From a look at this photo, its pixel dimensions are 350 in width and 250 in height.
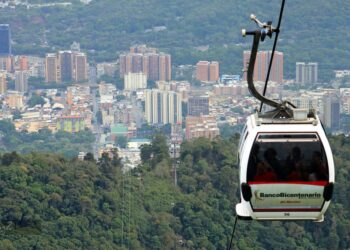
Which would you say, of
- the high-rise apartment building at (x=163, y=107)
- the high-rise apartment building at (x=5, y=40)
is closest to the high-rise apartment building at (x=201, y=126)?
the high-rise apartment building at (x=163, y=107)

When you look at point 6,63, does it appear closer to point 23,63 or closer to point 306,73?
point 23,63

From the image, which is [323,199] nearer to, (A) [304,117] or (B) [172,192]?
(A) [304,117]

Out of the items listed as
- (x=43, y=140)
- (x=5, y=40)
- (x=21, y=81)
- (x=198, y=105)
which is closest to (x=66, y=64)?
(x=21, y=81)

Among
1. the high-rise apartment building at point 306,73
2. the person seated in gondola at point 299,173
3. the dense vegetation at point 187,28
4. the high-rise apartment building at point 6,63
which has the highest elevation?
the person seated in gondola at point 299,173

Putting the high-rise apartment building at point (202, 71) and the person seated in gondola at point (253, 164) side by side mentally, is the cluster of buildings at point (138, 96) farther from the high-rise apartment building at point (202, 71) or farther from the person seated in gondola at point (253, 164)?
the person seated in gondola at point (253, 164)

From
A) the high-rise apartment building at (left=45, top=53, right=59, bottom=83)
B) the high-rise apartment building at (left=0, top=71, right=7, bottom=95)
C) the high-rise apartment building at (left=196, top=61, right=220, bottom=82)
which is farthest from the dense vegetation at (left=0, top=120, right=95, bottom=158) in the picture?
the high-rise apartment building at (left=196, top=61, right=220, bottom=82)

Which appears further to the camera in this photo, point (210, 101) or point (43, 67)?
point (43, 67)

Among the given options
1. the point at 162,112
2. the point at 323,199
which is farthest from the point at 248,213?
the point at 162,112
